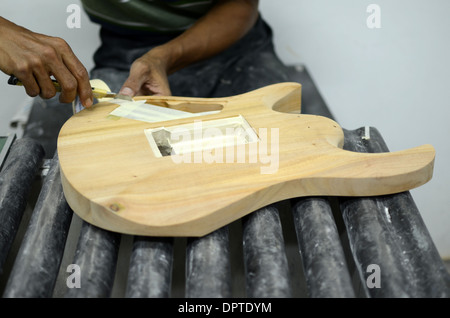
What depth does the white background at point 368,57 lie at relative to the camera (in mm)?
1582

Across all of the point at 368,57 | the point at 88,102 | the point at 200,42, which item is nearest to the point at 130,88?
the point at 88,102

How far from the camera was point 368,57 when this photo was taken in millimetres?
1856

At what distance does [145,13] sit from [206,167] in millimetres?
708

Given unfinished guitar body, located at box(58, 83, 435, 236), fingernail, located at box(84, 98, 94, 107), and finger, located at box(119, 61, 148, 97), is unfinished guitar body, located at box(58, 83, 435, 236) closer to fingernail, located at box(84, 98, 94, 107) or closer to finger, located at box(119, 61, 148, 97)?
fingernail, located at box(84, 98, 94, 107)

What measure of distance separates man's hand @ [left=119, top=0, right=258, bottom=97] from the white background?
463 mm

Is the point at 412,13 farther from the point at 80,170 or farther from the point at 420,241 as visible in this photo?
the point at 80,170

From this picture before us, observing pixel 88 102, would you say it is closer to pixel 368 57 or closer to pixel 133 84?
pixel 133 84

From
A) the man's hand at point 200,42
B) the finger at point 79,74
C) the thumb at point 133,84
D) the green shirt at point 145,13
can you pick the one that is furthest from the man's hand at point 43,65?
the green shirt at point 145,13

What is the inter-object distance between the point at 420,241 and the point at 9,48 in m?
0.74

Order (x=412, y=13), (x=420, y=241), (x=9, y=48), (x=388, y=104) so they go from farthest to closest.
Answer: (x=412, y=13)
(x=388, y=104)
(x=9, y=48)
(x=420, y=241)

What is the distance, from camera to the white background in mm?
1582

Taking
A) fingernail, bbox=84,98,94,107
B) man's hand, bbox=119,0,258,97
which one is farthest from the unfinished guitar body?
man's hand, bbox=119,0,258,97

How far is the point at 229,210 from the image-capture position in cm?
68
